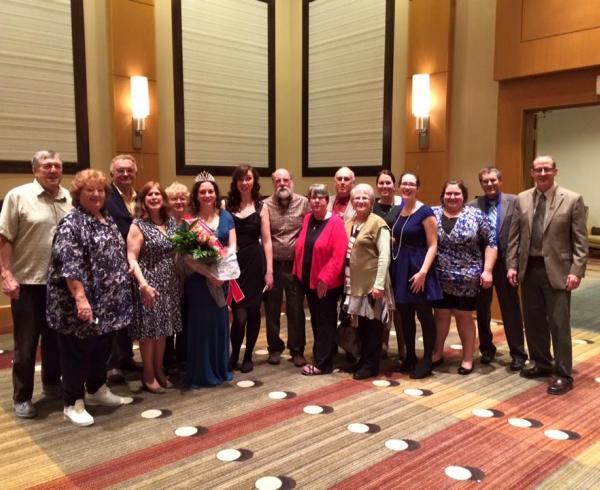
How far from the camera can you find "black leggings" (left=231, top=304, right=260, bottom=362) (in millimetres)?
3998

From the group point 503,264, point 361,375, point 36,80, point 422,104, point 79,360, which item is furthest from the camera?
point 422,104

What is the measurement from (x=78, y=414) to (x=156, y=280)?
2.94 ft

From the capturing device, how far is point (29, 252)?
3154mm

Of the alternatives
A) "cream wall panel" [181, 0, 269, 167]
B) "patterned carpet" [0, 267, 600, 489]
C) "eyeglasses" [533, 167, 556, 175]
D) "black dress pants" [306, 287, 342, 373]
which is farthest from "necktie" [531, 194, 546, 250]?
"cream wall panel" [181, 0, 269, 167]

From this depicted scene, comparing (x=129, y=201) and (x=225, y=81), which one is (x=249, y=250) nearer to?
(x=129, y=201)

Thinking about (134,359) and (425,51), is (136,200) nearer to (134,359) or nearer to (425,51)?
(134,359)

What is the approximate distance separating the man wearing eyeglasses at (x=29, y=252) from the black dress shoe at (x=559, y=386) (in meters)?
3.27

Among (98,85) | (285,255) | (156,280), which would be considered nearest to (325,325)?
(285,255)

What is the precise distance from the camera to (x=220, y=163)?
648 centimetres

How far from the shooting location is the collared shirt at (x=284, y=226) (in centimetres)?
414

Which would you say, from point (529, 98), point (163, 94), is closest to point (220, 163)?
point (163, 94)

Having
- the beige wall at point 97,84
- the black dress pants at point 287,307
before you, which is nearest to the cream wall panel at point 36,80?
the beige wall at point 97,84

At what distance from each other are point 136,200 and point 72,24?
2.79 meters

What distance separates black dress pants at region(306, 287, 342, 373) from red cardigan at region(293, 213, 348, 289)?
116 mm
